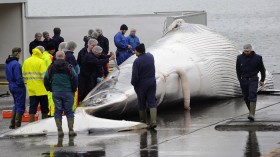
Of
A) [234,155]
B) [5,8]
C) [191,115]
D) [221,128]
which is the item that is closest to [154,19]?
[5,8]

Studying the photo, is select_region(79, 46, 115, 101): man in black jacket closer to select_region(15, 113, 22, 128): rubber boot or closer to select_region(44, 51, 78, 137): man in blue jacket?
select_region(15, 113, 22, 128): rubber boot

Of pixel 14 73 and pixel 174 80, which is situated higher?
pixel 14 73

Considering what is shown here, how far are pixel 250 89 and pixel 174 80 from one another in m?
2.40

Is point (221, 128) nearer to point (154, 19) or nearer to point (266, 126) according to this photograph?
point (266, 126)

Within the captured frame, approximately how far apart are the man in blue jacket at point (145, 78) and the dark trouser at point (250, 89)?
75.8 inches

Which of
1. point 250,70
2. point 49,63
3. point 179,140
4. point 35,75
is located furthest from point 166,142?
point 49,63

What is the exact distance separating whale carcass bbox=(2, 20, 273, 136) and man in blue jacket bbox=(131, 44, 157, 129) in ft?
1.54

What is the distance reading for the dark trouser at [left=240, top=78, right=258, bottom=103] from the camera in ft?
59.9

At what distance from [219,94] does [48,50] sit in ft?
15.3

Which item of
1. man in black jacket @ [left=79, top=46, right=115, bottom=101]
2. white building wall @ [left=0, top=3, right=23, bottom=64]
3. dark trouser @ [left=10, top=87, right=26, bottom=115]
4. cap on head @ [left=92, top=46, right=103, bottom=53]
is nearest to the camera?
dark trouser @ [left=10, top=87, right=26, bottom=115]

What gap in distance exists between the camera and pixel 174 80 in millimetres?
20203

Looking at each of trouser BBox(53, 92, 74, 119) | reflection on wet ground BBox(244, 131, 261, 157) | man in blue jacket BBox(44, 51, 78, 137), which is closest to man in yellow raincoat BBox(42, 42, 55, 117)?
man in blue jacket BBox(44, 51, 78, 137)

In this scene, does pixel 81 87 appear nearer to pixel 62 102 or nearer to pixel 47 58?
pixel 47 58

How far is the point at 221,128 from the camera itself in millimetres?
17297
